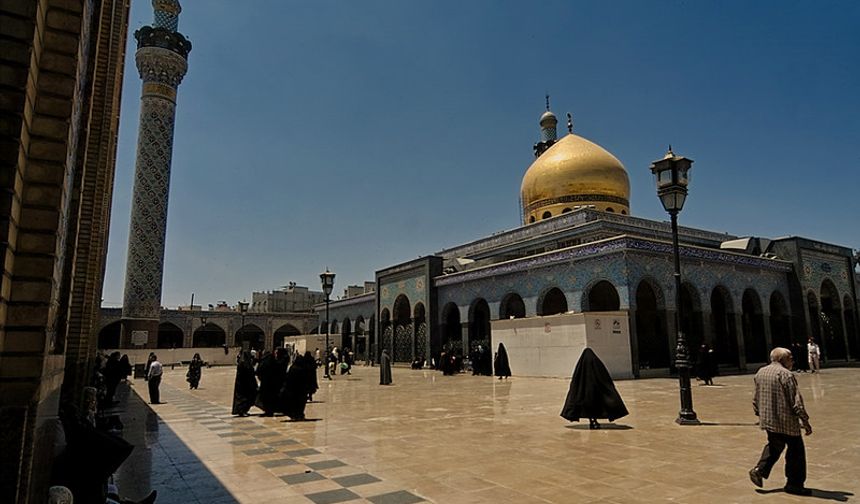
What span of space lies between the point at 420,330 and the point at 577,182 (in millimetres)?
9781

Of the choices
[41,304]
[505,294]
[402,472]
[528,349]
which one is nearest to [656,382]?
[528,349]

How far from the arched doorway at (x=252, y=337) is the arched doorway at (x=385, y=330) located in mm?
18089

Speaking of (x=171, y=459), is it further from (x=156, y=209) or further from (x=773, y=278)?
(x=156, y=209)

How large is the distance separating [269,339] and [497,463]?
4030cm

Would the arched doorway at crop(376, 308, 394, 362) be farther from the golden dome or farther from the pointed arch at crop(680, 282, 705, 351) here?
the pointed arch at crop(680, 282, 705, 351)

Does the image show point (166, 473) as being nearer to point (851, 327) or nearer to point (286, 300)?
point (851, 327)

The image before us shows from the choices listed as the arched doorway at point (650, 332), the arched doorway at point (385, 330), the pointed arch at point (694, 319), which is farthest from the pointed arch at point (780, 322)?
the arched doorway at point (385, 330)

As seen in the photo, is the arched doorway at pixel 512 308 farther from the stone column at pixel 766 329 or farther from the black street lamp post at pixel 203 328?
the black street lamp post at pixel 203 328

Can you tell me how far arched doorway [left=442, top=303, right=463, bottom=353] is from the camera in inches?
900

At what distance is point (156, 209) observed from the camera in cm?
2766

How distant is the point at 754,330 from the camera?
Result: 67.1 ft

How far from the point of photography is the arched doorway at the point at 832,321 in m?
22.1

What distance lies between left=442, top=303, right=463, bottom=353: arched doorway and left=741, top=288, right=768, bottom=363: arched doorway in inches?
426

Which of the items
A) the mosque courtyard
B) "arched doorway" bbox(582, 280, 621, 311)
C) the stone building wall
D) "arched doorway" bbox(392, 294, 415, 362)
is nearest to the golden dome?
"arched doorway" bbox(582, 280, 621, 311)
